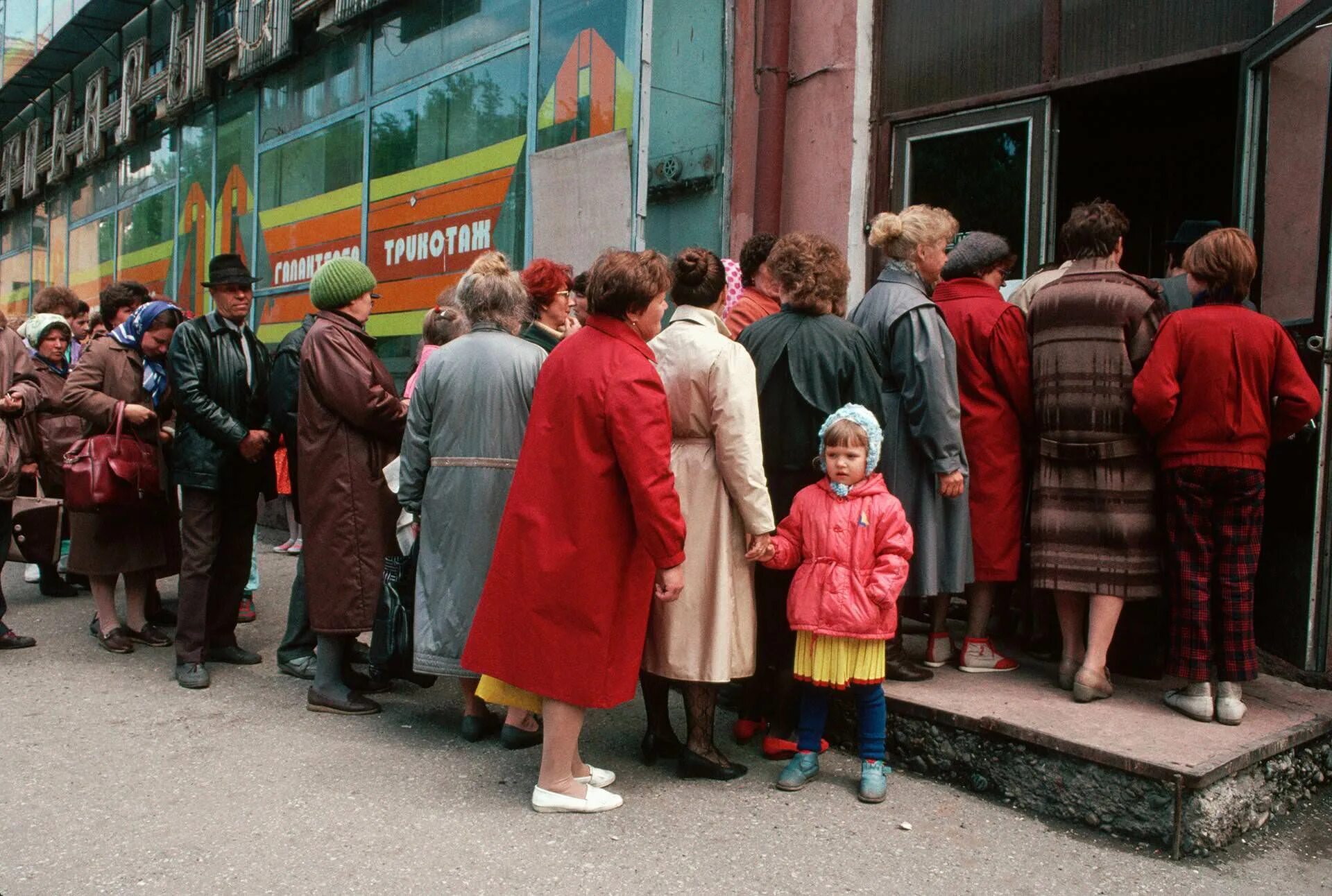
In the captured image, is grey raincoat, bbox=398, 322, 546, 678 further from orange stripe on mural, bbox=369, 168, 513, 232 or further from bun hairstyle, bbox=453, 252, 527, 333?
orange stripe on mural, bbox=369, 168, 513, 232

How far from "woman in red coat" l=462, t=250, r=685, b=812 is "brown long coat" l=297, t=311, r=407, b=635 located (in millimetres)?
1192

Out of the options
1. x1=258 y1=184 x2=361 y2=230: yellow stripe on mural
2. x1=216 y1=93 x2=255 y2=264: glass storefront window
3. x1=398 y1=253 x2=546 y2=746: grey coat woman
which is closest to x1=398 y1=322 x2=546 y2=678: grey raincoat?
x1=398 y1=253 x2=546 y2=746: grey coat woman

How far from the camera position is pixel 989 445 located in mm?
4555

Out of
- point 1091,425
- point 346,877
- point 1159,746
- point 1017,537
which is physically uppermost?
point 1091,425

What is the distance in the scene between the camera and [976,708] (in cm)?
399

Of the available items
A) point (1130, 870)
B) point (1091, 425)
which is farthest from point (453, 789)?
point (1091, 425)

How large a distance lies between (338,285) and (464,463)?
3.62 ft

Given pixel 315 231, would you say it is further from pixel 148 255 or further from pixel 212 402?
pixel 212 402

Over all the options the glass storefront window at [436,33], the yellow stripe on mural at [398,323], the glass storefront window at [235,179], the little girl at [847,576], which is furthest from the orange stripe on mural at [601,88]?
the glass storefront window at [235,179]

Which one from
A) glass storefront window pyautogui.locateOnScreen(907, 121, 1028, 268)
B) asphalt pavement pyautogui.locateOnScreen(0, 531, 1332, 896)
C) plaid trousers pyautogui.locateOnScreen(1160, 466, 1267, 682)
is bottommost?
asphalt pavement pyautogui.locateOnScreen(0, 531, 1332, 896)

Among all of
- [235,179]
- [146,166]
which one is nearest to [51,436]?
[235,179]

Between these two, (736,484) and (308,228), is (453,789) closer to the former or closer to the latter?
(736,484)

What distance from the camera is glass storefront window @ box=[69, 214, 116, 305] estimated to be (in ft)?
54.1

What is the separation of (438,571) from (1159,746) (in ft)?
8.70
